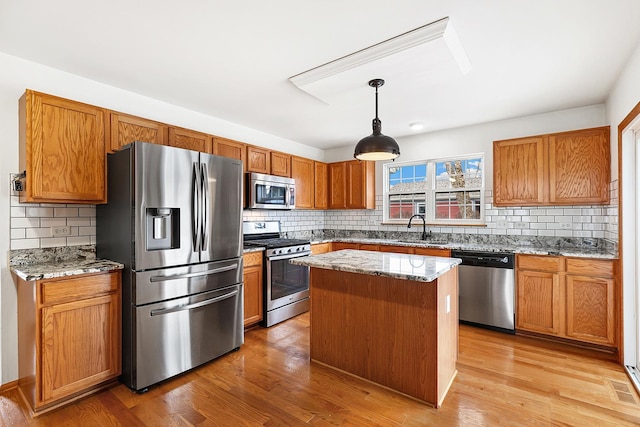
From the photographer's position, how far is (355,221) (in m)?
5.43

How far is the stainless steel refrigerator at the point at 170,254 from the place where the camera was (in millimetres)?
→ 2357

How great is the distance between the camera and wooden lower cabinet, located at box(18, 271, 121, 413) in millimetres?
2062

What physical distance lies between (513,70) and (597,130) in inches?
55.2

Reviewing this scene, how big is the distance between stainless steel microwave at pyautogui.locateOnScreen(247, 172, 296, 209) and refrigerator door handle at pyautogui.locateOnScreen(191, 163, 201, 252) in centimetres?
124

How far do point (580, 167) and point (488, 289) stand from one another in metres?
1.60

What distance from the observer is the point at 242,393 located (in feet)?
7.62

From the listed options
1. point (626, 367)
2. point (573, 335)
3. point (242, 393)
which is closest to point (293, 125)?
point (242, 393)

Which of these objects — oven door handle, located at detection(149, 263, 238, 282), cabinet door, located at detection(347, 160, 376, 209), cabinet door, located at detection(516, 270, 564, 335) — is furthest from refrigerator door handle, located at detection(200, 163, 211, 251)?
cabinet door, located at detection(516, 270, 564, 335)

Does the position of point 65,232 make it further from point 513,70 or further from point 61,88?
point 513,70

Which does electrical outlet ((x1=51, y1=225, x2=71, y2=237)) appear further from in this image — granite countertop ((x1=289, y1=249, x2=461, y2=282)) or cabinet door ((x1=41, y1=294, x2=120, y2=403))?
granite countertop ((x1=289, y1=249, x2=461, y2=282))

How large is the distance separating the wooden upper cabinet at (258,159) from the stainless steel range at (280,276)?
2.38 feet

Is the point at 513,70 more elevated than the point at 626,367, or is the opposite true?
the point at 513,70

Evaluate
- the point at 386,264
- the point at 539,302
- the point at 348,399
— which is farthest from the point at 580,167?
the point at 348,399

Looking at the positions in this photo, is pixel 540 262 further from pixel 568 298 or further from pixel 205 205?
pixel 205 205
